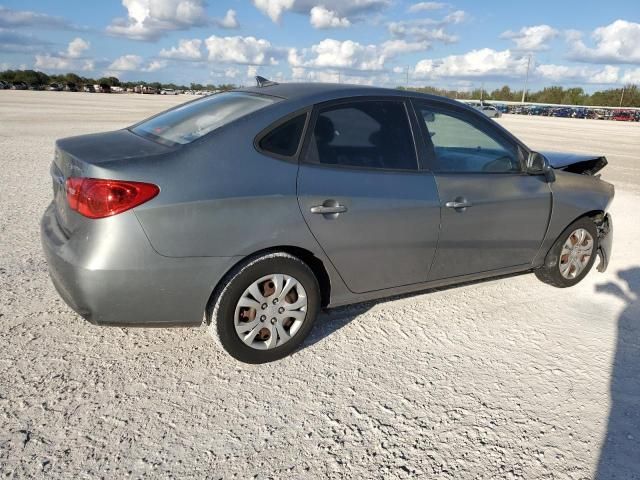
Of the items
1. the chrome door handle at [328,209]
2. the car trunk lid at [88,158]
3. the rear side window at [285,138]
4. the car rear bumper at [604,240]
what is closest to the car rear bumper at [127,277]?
the car trunk lid at [88,158]

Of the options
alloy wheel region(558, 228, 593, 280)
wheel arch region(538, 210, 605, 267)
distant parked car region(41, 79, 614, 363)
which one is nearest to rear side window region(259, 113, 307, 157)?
distant parked car region(41, 79, 614, 363)

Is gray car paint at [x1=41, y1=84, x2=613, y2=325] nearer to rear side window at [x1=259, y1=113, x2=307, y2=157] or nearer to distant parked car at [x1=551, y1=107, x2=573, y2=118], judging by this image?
rear side window at [x1=259, y1=113, x2=307, y2=157]

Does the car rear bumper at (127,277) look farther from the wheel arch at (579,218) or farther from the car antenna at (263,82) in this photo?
the wheel arch at (579,218)

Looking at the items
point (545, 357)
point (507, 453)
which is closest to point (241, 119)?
point (507, 453)

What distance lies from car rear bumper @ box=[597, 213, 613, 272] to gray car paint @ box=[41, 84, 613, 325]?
2355 mm

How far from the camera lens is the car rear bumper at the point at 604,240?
4.61 m

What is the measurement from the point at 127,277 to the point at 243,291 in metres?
0.64

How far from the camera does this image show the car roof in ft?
10.3

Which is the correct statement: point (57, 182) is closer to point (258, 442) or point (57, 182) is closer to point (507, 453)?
point (258, 442)

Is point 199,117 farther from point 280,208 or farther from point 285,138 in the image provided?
point 280,208

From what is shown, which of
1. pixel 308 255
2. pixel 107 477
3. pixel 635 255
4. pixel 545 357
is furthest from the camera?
pixel 635 255

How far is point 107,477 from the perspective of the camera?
2.08 meters

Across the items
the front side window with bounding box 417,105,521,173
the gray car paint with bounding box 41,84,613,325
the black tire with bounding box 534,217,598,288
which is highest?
the front side window with bounding box 417,105,521,173

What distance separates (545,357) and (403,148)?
1.70 meters
